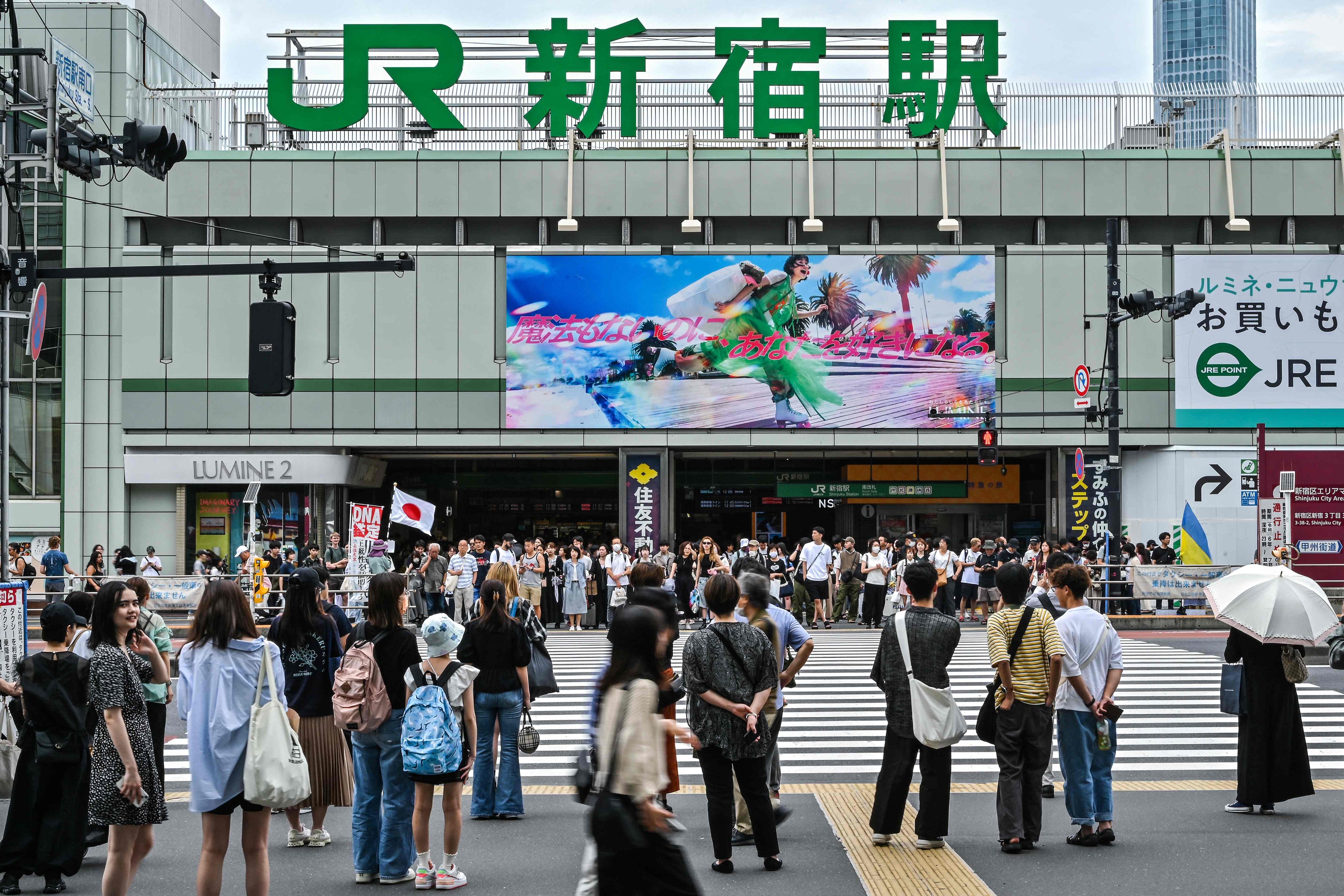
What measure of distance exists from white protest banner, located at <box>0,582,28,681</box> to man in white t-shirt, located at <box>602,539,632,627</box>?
48.6ft

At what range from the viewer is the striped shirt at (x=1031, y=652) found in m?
8.12

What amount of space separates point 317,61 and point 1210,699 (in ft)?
93.3

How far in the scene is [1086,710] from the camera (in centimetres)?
842

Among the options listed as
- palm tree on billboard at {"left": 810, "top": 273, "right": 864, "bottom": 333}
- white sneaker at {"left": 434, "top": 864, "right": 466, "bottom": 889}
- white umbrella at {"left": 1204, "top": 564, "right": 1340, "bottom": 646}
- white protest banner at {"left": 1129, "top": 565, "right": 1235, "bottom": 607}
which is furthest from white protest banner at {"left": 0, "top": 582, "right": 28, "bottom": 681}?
palm tree on billboard at {"left": 810, "top": 273, "right": 864, "bottom": 333}

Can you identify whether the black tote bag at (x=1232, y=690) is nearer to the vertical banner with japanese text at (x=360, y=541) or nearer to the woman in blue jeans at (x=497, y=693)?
the woman in blue jeans at (x=497, y=693)

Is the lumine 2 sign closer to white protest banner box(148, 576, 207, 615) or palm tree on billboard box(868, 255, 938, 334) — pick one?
palm tree on billboard box(868, 255, 938, 334)

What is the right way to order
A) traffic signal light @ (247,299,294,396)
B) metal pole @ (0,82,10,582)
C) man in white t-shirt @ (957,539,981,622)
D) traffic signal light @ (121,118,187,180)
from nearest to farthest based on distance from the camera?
traffic signal light @ (121,118,187,180), metal pole @ (0,82,10,582), traffic signal light @ (247,299,294,396), man in white t-shirt @ (957,539,981,622)

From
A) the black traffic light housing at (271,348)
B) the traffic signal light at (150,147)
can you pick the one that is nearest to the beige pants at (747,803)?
the black traffic light housing at (271,348)

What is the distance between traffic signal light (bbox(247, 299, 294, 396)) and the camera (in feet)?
49.3

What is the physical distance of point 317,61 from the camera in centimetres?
3572

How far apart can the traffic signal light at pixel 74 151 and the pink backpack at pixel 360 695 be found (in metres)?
7.77

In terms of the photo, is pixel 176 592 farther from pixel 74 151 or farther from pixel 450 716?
pixel 450 716

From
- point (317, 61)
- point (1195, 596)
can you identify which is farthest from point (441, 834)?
point (317, 61)

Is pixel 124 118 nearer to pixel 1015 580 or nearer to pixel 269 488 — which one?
pixel 269 488
